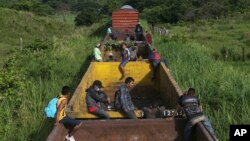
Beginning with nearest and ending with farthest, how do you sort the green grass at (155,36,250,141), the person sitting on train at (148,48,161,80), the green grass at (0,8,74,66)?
the green grass at (155,36,250,141) < the person sitting on train at (148,48,161,80) < the green grass at (0,8,74,66)

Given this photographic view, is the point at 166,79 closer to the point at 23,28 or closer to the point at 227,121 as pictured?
the point at 227,121

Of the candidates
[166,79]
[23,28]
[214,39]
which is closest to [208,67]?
[166,79]

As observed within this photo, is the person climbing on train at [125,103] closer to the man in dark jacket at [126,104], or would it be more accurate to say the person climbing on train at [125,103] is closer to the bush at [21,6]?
the man in dark jacket at [126,104]

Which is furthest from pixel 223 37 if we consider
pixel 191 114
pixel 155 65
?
pixel 191 114

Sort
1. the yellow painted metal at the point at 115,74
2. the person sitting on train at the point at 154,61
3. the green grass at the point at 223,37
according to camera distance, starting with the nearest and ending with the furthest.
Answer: the person sitting on train at the point at 154,61
the yellow painted metal at the point at 115,74
the green grass at the point at 223,37

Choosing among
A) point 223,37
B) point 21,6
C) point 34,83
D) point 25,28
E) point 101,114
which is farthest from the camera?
point 21,6

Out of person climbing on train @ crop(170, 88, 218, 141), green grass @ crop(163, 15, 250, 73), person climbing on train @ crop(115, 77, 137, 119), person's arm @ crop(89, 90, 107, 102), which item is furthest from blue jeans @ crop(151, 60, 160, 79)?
green grass @ crop(163, 15, 250, 73)

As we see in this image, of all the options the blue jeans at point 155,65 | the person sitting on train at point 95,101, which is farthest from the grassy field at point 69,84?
the person sitting on train at point 95,101

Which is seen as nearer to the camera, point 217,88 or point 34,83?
point 217,88

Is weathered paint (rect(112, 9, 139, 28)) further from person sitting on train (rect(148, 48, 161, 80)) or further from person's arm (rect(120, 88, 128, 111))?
person's arm (rect(120, 88, 128, 111))

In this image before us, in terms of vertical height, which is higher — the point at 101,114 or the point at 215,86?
the point at 101,114

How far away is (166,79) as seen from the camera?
11047 mm

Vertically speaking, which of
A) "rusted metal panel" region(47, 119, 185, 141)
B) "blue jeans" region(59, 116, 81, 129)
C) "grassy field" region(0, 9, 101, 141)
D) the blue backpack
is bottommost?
"grassy field" region(0, 9, 101, 141)

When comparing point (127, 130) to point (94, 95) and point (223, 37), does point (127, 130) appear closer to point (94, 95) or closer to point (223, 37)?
point (94, 95)
